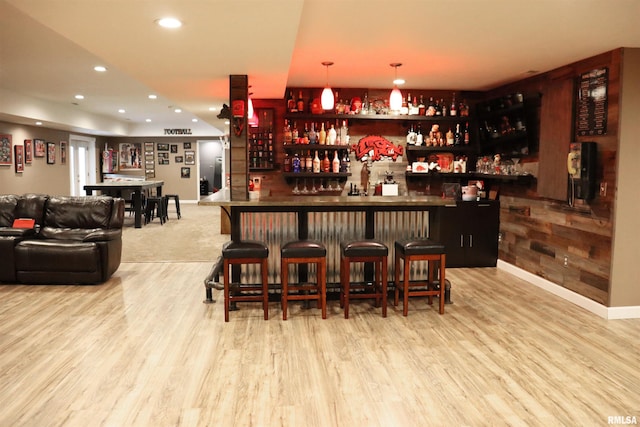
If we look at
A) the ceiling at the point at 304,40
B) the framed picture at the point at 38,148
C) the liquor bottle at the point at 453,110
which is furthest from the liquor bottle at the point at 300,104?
the framed picture at the point at 38,148

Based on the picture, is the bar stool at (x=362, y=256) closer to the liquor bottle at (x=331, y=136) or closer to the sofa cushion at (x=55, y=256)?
the liquor bottle at (x=331, y=136)

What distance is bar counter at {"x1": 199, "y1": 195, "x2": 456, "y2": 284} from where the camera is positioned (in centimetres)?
492

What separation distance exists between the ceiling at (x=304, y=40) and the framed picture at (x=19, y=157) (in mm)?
3720

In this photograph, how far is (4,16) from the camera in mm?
4324

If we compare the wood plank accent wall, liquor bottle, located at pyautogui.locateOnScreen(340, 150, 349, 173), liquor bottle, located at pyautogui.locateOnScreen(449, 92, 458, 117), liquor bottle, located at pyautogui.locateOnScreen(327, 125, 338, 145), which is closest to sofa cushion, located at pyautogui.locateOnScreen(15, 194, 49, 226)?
liquor bottle, located at pyautogui.locateOnScreen(327, 125, 338, 145)

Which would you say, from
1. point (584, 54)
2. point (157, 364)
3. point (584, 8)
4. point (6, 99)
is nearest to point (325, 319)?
point (157, 364)

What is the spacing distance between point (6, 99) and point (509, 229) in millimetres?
8649

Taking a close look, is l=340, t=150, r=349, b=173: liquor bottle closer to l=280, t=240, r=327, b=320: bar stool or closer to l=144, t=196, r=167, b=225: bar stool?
l=280, t=240, r=327, b=320: bar stool

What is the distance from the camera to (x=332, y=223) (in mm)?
5070

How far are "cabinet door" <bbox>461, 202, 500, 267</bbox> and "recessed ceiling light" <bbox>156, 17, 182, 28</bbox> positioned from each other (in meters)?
4.59

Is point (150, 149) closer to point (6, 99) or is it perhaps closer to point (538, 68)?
point (6, 99)

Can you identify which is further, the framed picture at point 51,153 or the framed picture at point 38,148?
the framed picture at point 51,153

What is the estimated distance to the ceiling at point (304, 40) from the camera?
3.23 m

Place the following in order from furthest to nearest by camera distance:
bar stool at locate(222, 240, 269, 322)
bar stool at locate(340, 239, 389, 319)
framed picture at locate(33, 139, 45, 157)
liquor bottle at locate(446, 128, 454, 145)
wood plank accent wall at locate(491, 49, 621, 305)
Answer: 1. framed picture at locate(33, 139, 45, 157)
2. liquor bottle at locate(446, 128, 454, 145)
3. wood plank accent wall at locate(491, 49, 621, 305)
4. bar stool at locate(340, 239, 389, 319)
5. bar stool at locate(222, 240, 269, 322)
